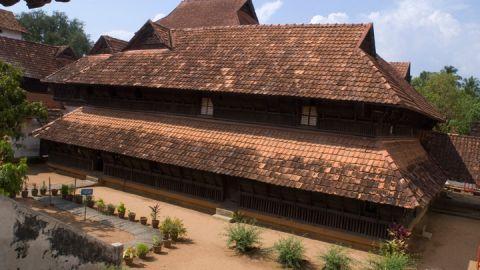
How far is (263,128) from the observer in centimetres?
1495

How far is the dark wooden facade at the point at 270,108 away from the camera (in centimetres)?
1324

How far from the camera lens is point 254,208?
46.8 ft

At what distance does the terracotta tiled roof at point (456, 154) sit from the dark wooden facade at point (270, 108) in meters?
2.08

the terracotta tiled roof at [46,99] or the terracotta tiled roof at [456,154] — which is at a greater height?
the terracotta tiled roof at [46,99]

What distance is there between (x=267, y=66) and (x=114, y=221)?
742cm

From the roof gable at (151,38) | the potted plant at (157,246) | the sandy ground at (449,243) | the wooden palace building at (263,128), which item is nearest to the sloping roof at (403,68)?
the wooden palace building at (263,128)

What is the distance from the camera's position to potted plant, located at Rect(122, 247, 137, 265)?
9.80 metres

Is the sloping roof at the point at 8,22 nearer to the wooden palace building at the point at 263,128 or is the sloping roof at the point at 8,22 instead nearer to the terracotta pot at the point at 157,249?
the wooden palace building at the point at 263,128

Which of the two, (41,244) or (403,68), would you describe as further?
(403,68)

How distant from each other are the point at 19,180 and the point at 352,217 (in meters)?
9.43

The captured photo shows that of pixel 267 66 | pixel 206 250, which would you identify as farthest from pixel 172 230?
pixel 267 66

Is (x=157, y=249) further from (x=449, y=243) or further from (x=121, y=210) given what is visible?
(x=449, y=243)

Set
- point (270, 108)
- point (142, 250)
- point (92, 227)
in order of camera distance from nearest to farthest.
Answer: point (142, 250)
point (92, 227)
point (270, 108)

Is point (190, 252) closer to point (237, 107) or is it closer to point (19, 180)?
point (19, 180)
